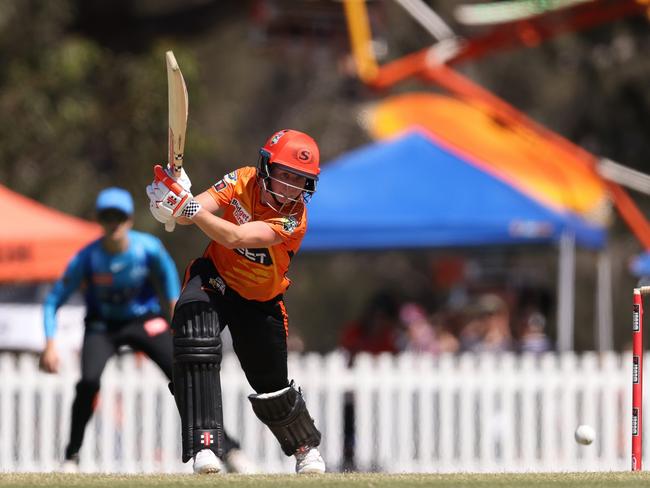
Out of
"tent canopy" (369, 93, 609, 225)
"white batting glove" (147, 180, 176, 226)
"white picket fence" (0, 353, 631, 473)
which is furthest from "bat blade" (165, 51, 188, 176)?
"tent canopy" (369, 93, 609, 225)

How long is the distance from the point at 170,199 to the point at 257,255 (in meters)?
0.71

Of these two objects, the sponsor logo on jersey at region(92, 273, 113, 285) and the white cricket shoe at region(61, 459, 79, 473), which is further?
the sponsor logo on jersey at region(92, 273, 113, 285)

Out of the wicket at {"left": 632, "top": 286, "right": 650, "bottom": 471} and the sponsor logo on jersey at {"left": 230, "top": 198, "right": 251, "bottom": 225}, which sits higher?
the sponsor logo on jersey at {"left": 230, "top": 198, "right": 251, "bottom": 225}

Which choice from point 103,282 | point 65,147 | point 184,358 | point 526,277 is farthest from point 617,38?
point 184,358

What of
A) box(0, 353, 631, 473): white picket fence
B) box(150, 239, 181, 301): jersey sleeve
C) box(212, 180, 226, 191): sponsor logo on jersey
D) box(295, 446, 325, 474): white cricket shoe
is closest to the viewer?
box(212, 180, 226, 191): sponsor logo on jersey

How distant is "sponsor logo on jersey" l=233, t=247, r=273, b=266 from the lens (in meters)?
7.41

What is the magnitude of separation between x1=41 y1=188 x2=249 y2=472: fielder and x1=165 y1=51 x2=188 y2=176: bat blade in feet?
8.68

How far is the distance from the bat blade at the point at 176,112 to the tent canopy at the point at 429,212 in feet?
24.5

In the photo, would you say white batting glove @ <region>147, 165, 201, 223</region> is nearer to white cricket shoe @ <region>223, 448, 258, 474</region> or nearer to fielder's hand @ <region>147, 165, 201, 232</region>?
fielder's hand @ <region>147, 165, 201, 232</region>

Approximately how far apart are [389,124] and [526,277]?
272 cm

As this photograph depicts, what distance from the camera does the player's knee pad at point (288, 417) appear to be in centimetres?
777

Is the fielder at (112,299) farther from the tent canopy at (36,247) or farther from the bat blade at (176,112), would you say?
the tent canopy at (36,247)

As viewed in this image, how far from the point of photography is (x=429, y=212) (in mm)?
14742

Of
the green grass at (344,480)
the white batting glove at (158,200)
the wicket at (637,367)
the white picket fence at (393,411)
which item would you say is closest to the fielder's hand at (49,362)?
the green grass at (344,480)
